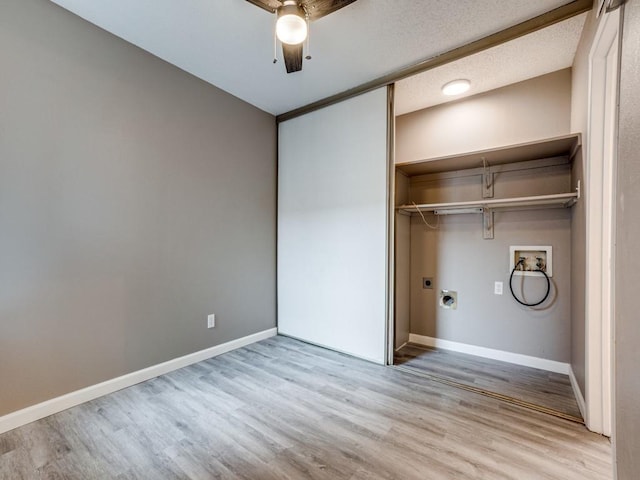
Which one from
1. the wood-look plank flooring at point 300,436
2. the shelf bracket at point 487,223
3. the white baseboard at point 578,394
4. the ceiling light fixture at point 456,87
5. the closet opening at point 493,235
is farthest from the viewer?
the shelf bracket at point 487,223

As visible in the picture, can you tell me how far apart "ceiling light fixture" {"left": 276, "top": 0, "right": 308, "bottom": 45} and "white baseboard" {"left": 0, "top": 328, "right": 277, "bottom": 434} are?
8.67ft

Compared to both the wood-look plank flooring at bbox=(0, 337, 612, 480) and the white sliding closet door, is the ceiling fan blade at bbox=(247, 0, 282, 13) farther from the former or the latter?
the wood-look plank flooring at bbox=(0, 337, 612, 480)

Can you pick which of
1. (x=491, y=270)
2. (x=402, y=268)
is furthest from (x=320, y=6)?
(x=491, y=270)

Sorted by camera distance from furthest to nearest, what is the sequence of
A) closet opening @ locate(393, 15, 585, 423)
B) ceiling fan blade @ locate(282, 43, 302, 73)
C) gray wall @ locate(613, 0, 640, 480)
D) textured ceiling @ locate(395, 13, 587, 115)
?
closet opening @ locate(393, 15, 585, 423) → textured ceiling @ locate(395, 13, 587, 115) → ceiling fan blade @ locate(282, 43, 302, 73) → gray wall @ locate(613, 0, 640, 480)

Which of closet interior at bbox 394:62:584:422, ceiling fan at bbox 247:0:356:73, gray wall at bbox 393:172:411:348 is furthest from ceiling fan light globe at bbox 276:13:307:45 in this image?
gray wall at bbox 393:172:411:348

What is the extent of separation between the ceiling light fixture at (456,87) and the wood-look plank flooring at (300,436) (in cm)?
266

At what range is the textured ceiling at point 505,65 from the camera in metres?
2.09

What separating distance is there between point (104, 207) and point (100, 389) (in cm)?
134

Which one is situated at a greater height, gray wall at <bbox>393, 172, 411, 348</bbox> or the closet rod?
the closet rod

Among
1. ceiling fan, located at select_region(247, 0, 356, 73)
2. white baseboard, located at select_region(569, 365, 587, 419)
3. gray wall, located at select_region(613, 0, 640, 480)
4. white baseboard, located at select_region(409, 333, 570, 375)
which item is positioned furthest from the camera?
white baseboard, located at select_region(409, 333, 570, 375)

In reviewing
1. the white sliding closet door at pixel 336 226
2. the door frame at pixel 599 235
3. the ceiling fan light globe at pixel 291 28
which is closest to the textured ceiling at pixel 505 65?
the white sliding closet door at pixel 336 226

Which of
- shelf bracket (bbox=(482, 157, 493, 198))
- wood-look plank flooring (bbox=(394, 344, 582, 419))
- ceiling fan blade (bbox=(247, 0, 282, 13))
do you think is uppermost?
ceiling fan blade (bbox=(247, 0, 282, 13))

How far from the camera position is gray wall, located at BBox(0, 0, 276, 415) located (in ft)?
5.91

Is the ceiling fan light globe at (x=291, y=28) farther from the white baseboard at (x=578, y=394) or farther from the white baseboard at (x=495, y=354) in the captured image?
the white baseboard at (x=495, y=354)
